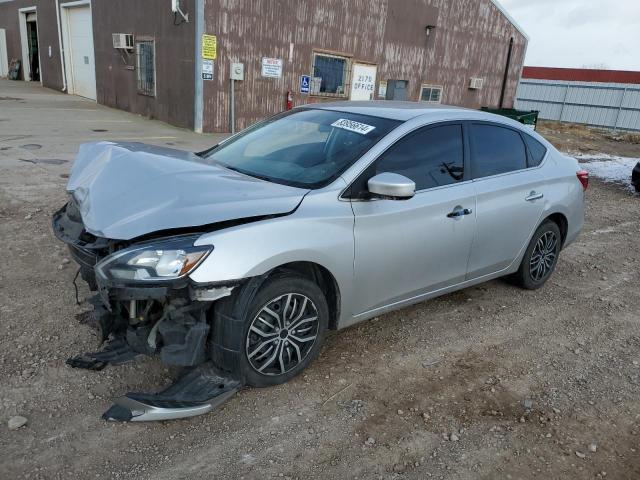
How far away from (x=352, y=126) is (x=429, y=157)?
600 millimetres

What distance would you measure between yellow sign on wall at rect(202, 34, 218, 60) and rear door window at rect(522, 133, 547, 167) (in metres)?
9.76

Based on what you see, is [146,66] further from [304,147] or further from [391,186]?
[391,186]

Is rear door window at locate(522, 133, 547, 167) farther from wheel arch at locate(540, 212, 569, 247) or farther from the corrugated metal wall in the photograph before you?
the corrugated metal wall

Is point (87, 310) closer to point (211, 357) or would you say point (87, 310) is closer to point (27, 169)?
point (211, 357)

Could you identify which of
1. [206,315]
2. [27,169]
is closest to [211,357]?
[206,315]

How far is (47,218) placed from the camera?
5.76 m

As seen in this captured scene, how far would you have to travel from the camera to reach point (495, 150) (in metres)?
4.33

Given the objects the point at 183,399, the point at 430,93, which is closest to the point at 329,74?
the point at 430,93

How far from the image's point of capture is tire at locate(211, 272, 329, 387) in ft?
9.36

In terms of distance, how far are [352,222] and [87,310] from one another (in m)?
2.12

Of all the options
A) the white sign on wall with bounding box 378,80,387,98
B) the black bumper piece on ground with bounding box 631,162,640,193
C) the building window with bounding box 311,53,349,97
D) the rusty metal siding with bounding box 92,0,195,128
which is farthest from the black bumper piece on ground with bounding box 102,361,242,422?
the white sign on wall with bounding box 378,80,387,98

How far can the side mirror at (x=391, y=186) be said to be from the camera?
3.13m

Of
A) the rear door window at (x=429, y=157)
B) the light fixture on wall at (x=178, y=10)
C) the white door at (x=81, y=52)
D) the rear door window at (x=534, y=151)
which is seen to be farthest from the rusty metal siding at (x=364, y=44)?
the rear door window at (x=429, y=157)

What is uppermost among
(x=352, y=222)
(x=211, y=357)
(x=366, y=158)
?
(x=366, y=158)
